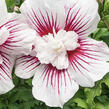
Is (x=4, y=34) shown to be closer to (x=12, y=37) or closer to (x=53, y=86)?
(x=12, y=37)

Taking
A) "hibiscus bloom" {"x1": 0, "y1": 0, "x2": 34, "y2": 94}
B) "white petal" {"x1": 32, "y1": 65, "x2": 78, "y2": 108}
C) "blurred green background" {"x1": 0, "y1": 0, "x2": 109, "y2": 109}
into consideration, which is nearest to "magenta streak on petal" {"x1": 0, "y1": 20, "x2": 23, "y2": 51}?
"hibiscus bloom" {"x1": 0, "y1": 0, "x2": 34, "y2": 94}

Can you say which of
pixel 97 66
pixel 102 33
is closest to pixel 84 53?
pixel 97 66

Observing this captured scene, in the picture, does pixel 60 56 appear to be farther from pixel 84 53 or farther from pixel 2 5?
pixel 2 5

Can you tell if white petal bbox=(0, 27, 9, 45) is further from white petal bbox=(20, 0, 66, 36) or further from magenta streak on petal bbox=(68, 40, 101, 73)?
magenta streak on petal bbox=(68, 40, 101, 73)

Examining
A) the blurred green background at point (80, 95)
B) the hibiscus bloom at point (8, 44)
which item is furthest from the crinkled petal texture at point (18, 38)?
the blurred green background at point (80, 95)

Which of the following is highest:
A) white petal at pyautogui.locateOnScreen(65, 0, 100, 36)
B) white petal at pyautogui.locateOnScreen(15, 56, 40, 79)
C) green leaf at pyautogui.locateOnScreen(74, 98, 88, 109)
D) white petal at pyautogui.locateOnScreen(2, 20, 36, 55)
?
white petal at pyautogui.locateOnScreen(65, 0, 100, 36)
